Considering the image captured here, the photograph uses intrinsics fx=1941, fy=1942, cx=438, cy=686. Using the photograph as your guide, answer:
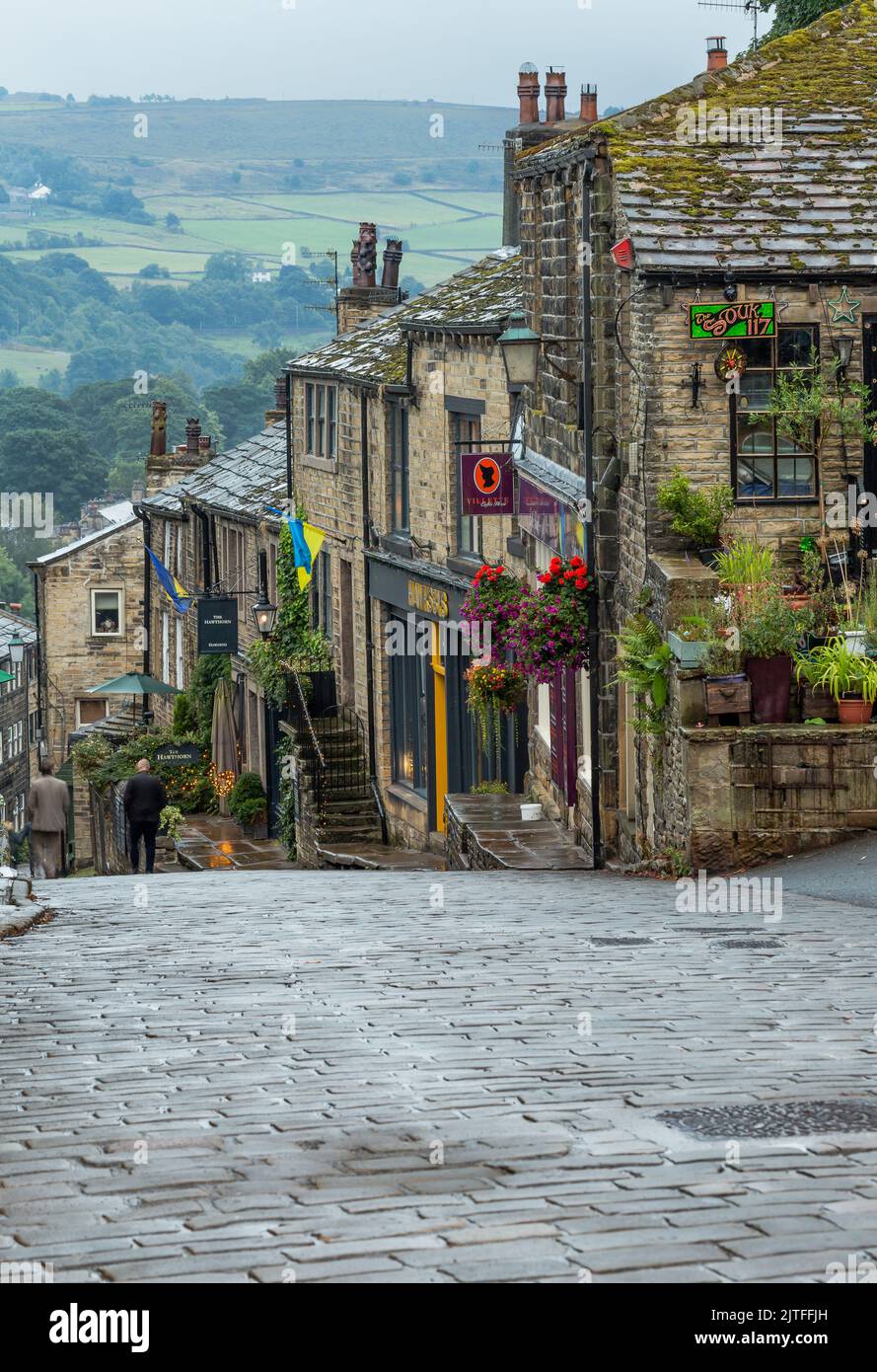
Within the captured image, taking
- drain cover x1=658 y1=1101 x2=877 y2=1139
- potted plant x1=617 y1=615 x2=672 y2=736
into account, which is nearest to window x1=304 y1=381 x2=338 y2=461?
potted plant x1=617 y1=615 x2=672 y2=736

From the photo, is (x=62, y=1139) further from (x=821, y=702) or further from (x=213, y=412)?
(x=213, y=412)

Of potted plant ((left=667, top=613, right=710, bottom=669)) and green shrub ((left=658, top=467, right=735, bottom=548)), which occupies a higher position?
green shrub ((left=658, top=467, right=735, bottom=548))

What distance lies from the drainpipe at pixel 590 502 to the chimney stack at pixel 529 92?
10.3 m

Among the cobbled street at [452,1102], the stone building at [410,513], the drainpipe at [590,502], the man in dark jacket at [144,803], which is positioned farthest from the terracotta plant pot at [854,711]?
the man in dark jacket at [144,803]

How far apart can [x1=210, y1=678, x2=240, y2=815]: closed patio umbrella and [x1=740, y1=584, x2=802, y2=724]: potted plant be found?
23.2m

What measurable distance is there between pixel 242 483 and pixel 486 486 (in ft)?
59.8

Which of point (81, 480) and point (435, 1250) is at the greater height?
point (81, 480)

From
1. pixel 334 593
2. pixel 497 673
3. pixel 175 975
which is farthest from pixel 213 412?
pixel 175 975

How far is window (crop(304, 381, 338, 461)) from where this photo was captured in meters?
31.1

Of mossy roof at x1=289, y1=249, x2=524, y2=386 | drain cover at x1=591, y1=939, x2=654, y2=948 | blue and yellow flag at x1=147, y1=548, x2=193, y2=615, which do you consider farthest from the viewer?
blue and yellow flag at x1=147, y1=548, x2=193, y2=615

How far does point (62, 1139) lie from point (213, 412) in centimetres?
14301

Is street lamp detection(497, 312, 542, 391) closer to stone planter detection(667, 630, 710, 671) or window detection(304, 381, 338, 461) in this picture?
stone planter detection(667, 630, 710, 671)

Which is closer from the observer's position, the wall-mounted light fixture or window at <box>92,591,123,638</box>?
the wall-mounted light fixture

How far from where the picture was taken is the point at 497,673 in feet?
71.0
